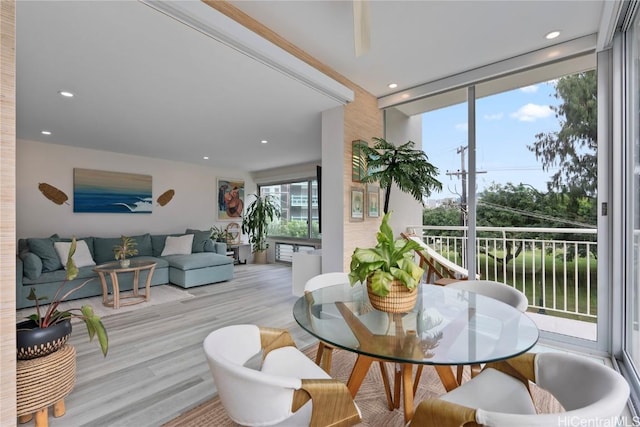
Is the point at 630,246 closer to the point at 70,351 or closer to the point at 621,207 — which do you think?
the point at 621,207

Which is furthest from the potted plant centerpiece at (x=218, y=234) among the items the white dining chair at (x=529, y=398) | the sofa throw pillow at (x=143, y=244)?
the white dining chair at (x=529, y=398)

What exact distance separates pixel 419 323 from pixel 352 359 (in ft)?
3.85

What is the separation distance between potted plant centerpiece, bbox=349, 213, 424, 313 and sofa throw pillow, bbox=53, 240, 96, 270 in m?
4.68

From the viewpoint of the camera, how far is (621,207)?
222 cm

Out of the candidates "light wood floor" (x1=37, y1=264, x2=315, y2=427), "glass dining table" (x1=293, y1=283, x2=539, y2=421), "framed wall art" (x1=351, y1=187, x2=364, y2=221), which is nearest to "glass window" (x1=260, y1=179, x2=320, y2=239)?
"light wood floor" (x1=37, y1=264, x2=315, y2=427)

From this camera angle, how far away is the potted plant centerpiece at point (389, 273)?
1.45 metres

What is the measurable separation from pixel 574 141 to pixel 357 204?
2.12m

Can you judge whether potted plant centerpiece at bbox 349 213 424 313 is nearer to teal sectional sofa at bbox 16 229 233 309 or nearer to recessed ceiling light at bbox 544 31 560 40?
recessed ceiling light at bbox 544 31 560 40

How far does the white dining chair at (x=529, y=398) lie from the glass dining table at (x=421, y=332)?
0.12 m

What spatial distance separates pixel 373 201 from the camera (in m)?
3.67

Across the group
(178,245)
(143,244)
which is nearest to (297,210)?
(178,245)

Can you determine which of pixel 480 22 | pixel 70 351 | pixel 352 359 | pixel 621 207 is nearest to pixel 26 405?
pixel 70 351

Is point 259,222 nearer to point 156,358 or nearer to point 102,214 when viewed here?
point 102,214

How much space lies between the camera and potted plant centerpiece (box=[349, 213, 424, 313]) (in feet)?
4.75
